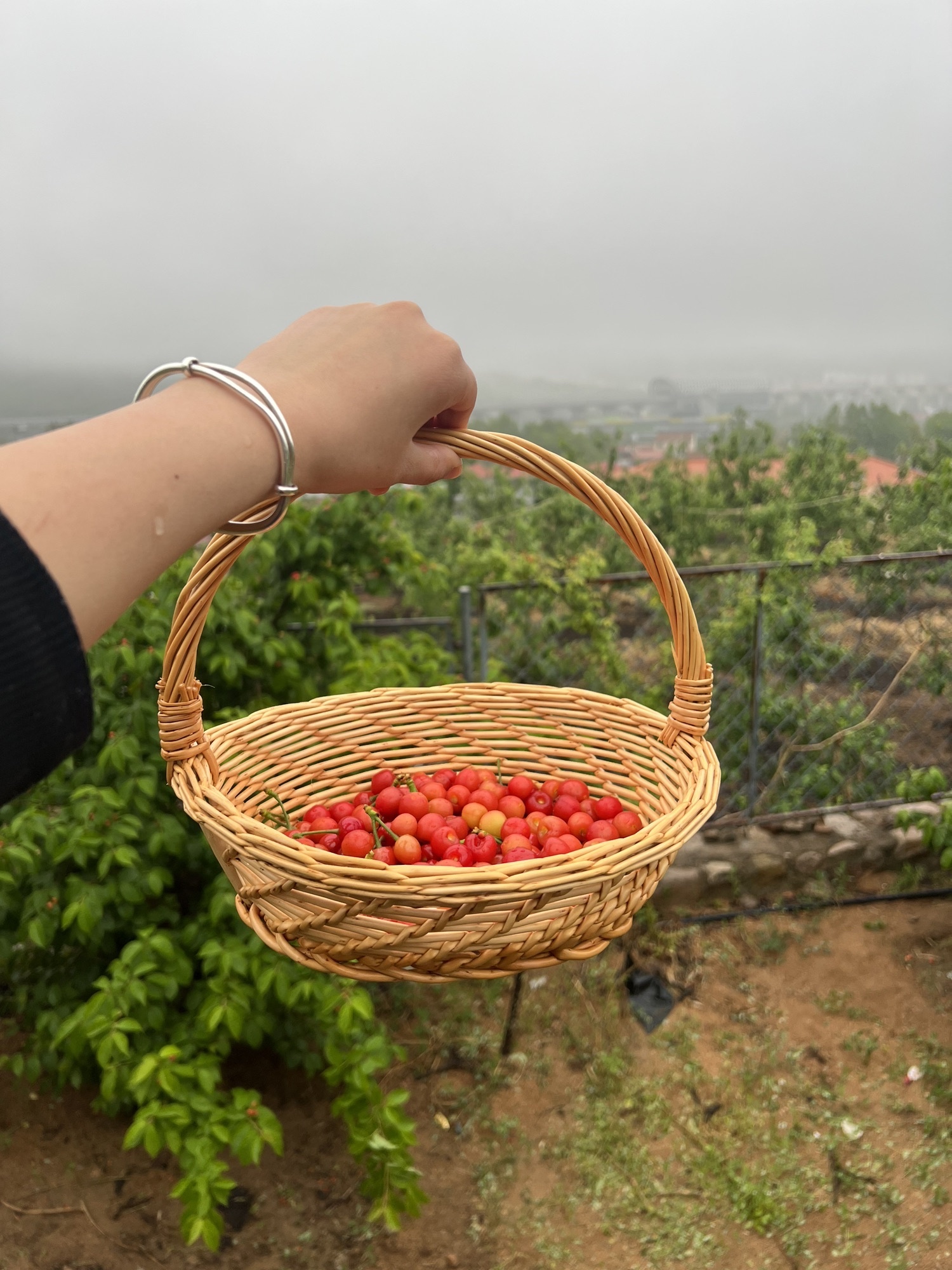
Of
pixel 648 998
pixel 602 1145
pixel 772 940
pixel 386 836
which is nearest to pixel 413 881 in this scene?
pixel 386 836

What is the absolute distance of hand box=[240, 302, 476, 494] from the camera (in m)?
0.70

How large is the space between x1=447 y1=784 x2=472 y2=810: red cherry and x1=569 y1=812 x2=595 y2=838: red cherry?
0.17 m

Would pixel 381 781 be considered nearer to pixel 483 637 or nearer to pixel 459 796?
pixel 459 796

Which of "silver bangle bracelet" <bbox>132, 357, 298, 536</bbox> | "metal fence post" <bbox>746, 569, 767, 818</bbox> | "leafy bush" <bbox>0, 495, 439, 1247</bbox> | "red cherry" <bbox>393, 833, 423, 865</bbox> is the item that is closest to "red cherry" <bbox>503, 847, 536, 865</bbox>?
"red cherry" <bbox>393, 833, 423, 865</bbox>

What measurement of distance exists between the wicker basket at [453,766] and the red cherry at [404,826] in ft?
0.61

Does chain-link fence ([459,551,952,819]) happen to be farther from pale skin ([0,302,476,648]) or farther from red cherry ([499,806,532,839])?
pale skin ([0,302,476,648])

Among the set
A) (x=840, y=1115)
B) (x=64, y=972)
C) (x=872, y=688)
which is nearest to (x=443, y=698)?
(x=64, y=972)

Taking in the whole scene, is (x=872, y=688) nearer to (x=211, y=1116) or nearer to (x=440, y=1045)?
(x=440, y=1045)

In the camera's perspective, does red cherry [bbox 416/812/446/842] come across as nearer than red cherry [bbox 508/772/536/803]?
Yes

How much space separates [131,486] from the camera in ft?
1.73

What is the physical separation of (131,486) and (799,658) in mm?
3408

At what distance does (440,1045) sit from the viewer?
2.66m

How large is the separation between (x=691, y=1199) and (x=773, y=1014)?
728 mm

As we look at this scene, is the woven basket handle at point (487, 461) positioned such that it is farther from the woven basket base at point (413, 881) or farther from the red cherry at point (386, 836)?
the red cherry at point (386, 836)
